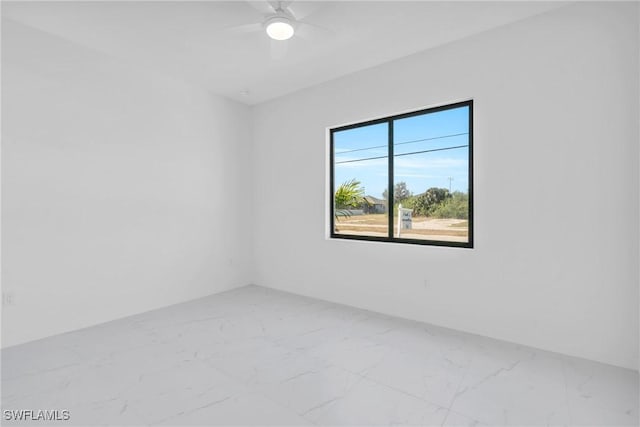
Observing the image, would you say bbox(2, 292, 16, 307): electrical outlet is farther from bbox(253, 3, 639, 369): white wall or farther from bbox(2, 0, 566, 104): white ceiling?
bbox(253, 3, 639, 369): white wall

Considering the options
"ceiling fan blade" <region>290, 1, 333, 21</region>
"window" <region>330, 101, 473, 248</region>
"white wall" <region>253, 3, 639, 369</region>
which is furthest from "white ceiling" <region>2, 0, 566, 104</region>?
"window" <region>330, 101, 473, 248</region>

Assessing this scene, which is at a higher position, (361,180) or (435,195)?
(361,180)

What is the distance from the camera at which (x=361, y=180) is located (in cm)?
420

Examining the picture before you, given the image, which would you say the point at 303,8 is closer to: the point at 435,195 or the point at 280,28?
the point at 280,28

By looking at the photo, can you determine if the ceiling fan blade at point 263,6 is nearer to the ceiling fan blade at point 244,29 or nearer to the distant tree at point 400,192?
the ceiling fan blade at point 244,29

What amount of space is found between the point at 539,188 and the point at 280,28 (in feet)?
7.90

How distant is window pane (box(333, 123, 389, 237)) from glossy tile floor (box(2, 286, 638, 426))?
1240 millimetres

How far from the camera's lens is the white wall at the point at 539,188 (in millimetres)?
2490

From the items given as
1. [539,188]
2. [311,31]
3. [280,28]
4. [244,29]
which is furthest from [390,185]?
[244,29]

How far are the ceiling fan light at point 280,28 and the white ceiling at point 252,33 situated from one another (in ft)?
0.45

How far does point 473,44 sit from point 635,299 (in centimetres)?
237

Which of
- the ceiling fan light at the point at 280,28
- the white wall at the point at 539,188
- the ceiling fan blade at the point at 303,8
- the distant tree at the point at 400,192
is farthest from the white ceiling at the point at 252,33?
the distant tree at the point at 400,192

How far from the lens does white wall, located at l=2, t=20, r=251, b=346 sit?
2.96 m

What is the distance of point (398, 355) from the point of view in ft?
8.83
